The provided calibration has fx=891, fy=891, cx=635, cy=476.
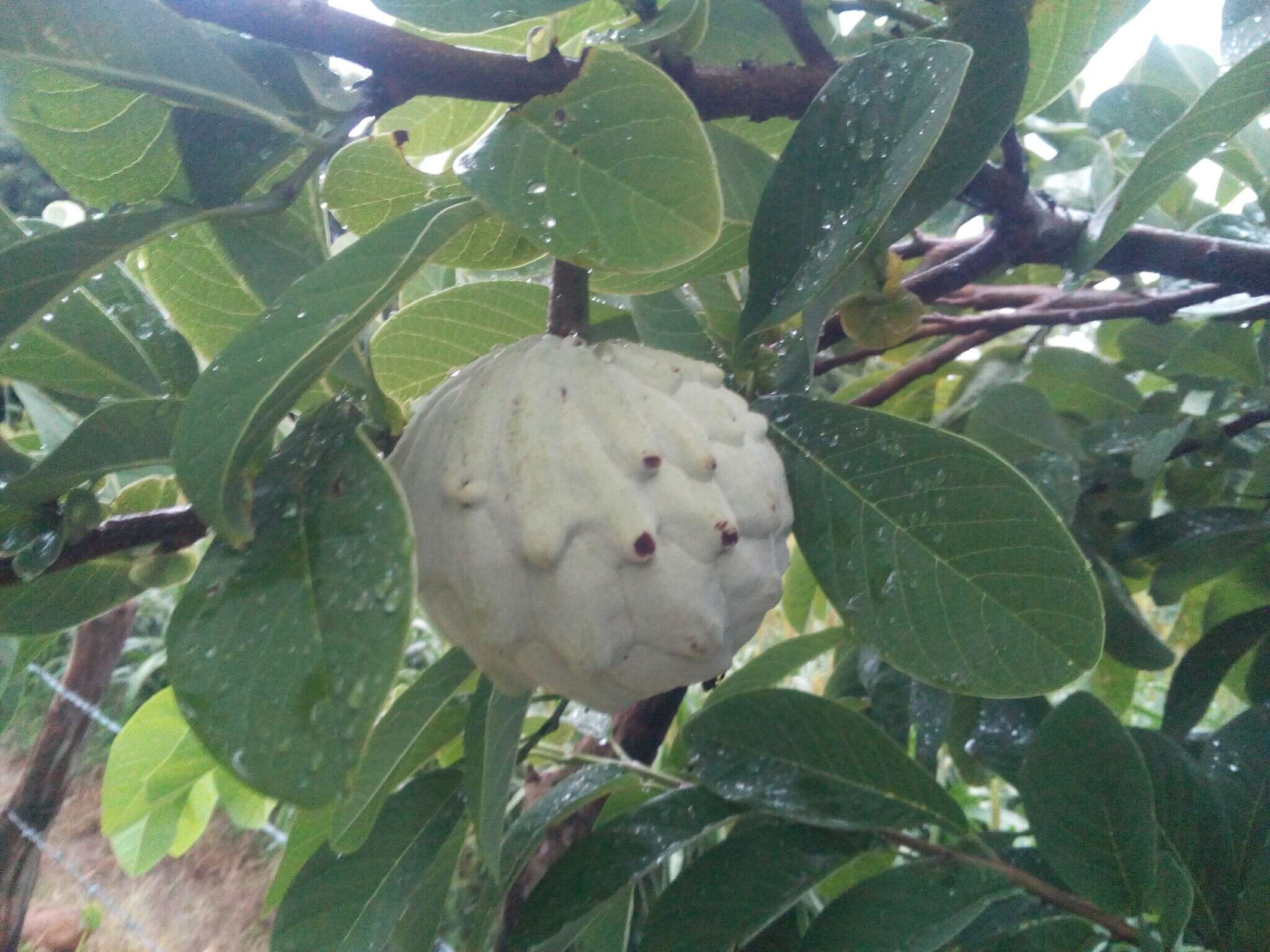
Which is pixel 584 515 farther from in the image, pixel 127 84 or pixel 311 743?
pixel 127 84

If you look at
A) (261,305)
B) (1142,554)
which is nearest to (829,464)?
(261,305)

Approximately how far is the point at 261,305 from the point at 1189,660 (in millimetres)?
882

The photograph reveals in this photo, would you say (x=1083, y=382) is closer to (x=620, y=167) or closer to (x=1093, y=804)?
(x=1093, y=804)

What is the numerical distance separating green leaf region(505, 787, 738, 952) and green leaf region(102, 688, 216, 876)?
18.4 inches

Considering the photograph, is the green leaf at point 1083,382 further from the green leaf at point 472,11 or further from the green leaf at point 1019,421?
the green leaf at point 472,11

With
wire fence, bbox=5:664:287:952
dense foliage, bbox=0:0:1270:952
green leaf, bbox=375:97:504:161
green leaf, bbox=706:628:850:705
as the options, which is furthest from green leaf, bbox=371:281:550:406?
wire fence, bbox=5:664:287:952

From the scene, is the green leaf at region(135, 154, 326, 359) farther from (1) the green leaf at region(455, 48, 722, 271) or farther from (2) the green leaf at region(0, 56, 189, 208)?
(1) the green leaf at region(455, 48, 722, 271)

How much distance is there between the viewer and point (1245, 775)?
0.71m

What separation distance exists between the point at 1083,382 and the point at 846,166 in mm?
597

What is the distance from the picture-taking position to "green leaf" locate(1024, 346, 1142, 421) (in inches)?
36.9

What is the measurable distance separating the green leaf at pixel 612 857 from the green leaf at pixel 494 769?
121 millimetres

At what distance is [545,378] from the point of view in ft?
1.49

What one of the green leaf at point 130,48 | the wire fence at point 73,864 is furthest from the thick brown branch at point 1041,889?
the wire fence at point 73,864

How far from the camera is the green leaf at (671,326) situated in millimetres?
623
